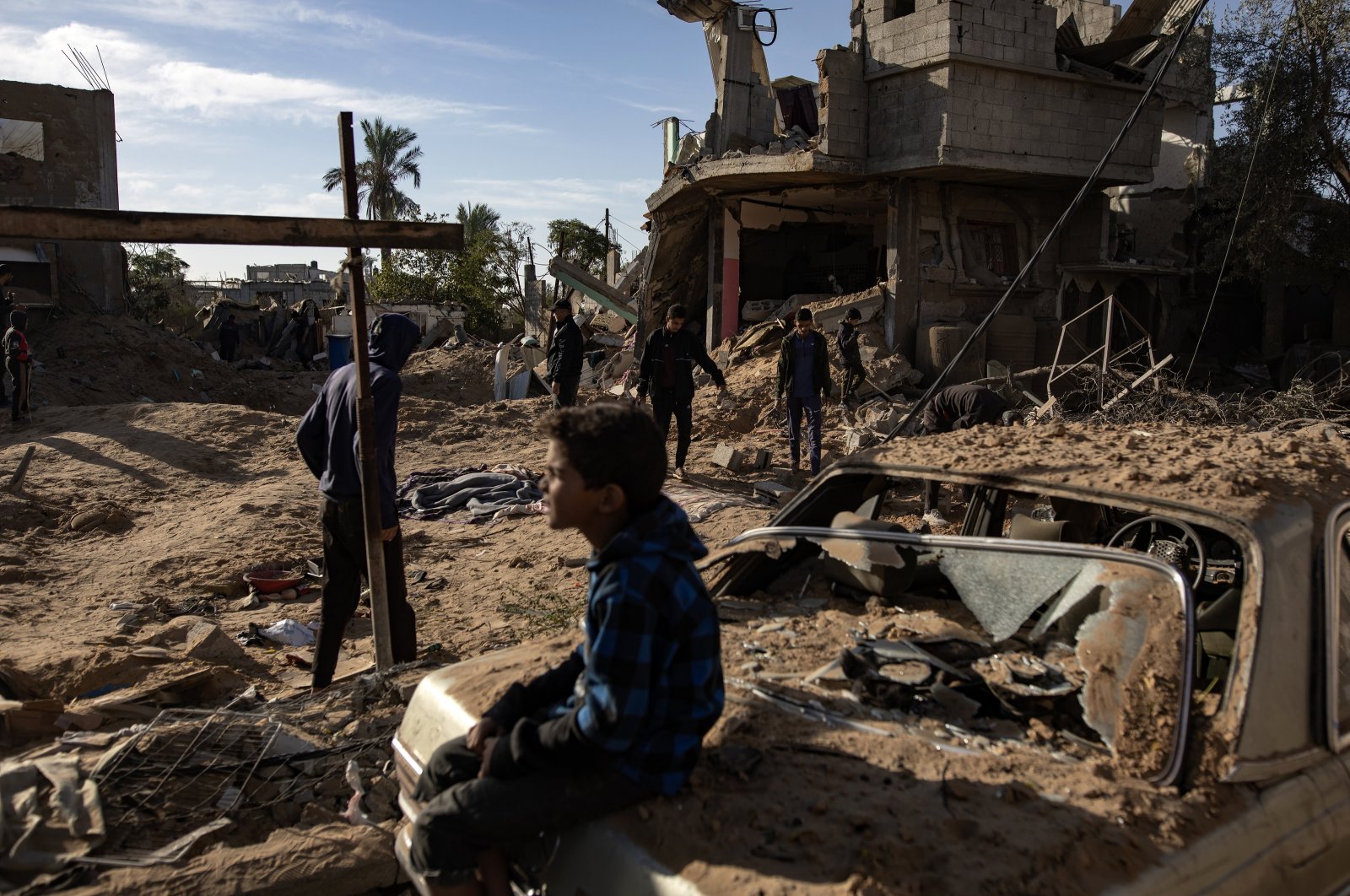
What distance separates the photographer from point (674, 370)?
31.2 feet

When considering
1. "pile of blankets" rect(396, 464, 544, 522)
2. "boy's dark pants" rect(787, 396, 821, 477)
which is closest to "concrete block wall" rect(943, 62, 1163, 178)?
"boy's dark pants" rect(787, 396, 821, 477)

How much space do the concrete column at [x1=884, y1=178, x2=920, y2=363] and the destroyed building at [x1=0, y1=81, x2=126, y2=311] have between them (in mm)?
14558

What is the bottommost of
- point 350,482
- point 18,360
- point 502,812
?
point 502,812

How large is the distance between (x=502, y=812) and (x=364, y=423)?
255 cm

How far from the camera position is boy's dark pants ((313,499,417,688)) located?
443 cm

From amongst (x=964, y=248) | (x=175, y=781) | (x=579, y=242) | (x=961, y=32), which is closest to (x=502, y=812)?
(x=175, y=781)

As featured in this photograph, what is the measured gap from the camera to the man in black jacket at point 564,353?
10.2 meters

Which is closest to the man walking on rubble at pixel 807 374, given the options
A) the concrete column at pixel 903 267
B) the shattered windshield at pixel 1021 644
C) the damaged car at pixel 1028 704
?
the concrete column at pixel 903 267

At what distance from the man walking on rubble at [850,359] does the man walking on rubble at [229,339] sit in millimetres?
16335

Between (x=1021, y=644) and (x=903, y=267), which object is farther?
(x=903, y=267)

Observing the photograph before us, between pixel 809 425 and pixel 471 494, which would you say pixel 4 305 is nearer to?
pixel 471 494

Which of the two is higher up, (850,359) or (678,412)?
(850,359)

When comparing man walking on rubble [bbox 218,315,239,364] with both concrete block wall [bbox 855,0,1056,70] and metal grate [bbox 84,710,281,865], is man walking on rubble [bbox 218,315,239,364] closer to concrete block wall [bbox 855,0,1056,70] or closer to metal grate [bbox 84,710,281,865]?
concrete block wall [bbox 855,0,1056,70]

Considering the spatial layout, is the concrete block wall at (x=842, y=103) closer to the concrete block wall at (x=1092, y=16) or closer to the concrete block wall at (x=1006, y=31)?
the concrete block wall at (x=1006, y=31)
